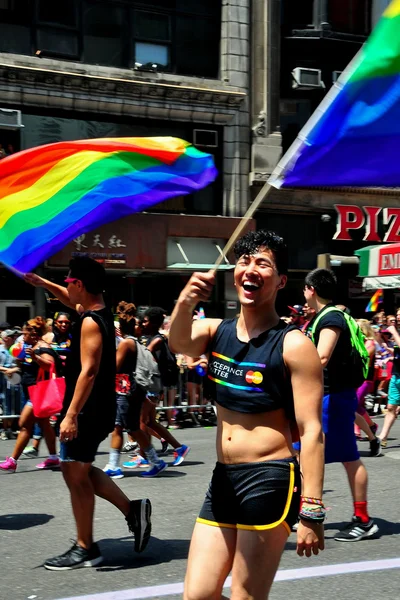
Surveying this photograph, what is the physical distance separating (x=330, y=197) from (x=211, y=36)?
5258 mm

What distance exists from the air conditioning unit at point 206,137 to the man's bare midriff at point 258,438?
63.6 feet

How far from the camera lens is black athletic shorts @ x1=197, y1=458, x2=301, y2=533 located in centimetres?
379

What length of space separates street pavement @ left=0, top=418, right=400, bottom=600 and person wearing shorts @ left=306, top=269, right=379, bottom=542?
0.58 feet

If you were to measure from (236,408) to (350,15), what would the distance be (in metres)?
23.1

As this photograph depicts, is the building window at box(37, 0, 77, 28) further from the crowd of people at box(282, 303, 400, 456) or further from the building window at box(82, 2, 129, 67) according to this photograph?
the crowd of people at box(282, 303, 400, 456)

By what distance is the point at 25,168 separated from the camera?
250 inches

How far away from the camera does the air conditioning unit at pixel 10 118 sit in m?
20.4

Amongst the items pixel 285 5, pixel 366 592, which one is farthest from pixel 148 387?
pixel 285 5

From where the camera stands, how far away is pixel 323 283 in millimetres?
6750

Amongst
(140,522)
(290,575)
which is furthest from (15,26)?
(290,575)

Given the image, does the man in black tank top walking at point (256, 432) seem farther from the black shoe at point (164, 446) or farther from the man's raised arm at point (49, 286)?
the black shoe at point (164, 446)

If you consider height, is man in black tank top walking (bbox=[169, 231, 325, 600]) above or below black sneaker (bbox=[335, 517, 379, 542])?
above

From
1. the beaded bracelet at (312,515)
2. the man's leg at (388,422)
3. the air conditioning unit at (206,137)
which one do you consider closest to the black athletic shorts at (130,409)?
the man's leg at (388,422)

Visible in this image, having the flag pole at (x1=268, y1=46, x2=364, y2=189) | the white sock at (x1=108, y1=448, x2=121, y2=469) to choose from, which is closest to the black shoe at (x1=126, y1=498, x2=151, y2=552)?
the flag pole at (x1=268, y1=46, x2=364, y2=189)
